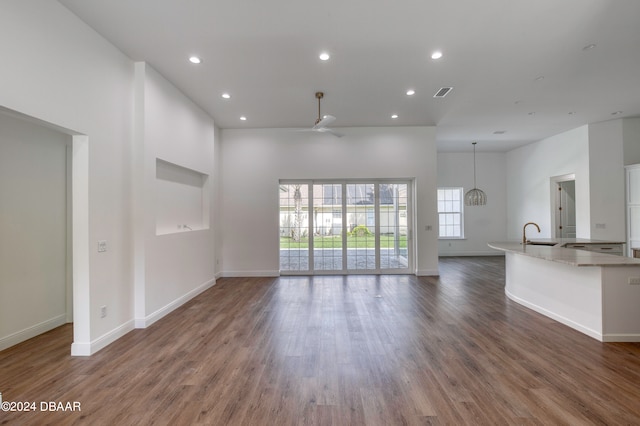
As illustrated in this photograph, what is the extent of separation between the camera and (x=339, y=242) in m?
6.52

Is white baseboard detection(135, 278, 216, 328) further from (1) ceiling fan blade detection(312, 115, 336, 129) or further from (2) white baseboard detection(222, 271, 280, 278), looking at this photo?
(1) ceiling fan blade detection(312, 115, 336, 129)

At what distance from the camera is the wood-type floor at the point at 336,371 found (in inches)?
78.3

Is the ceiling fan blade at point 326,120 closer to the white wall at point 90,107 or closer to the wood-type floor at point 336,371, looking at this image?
the white wall at point 90,107

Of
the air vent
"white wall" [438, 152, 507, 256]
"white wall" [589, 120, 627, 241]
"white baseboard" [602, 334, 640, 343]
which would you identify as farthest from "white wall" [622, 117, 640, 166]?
"white baseboard" [602, 334, 640, 343]

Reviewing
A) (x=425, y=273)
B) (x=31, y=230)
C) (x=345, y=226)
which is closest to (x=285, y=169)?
(x=345, y=226)

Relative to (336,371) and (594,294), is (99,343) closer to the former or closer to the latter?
(336,371)

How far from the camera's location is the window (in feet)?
30.3

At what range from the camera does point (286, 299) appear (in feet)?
15.4

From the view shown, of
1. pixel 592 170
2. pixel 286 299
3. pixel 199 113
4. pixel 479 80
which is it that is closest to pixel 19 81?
pixel 199 113

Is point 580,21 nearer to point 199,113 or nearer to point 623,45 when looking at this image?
point 623,45

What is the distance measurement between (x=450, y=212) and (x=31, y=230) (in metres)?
9.78

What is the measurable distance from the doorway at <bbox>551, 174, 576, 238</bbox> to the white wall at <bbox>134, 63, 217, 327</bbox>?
874 centimetres

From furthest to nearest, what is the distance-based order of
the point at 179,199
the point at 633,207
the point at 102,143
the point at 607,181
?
the point at 607,181
the point at 633,207
the point at 179,199
the point at 102,143

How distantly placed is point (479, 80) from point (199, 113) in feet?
15.4
